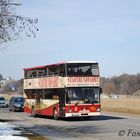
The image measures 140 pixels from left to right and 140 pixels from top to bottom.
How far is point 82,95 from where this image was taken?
32.4 metres

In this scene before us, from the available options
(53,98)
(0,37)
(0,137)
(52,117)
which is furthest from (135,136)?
(52,117)

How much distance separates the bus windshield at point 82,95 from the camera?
1264 inches

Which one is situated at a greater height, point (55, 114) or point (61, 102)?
point (61, 102)

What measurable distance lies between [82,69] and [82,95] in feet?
5.78

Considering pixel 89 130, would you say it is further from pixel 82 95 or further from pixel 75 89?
pixel 82 95

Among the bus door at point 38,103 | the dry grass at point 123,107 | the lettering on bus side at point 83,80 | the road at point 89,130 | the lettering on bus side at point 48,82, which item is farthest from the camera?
the dry grass at point 123,107

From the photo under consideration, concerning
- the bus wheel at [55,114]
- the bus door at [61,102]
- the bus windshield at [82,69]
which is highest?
the bus windshield at [82,69]

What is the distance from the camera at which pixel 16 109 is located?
53375mm

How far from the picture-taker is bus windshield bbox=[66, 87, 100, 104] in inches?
1264

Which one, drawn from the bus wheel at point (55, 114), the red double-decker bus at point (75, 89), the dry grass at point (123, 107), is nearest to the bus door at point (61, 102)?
the red double-decker bus at point (75, 89)

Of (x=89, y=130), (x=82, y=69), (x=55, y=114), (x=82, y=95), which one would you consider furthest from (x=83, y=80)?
(x=89, y=130)

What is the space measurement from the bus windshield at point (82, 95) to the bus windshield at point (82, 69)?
107 centimetres

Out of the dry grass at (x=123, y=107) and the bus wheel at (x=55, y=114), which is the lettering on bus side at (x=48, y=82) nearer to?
the bus wheel at (x=55, y=114)

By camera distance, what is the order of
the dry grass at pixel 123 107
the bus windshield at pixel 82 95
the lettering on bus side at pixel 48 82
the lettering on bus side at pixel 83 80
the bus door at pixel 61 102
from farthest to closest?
the dry grass at pixel 123 107, the lettering on bus side at pixel 48 82, the bus door at pixel 61 102, the bus windshield at pixel 82 95, the lettering on bus side at pixel 83 80
